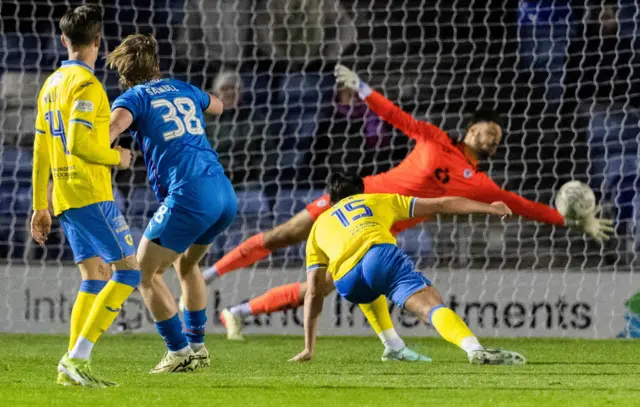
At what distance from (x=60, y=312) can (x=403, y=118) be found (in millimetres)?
2887

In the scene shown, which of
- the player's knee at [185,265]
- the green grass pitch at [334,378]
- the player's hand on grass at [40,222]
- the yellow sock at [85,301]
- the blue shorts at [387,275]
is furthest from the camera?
the blue shorts at [387,275]

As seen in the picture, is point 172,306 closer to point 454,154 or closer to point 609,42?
point 454,154

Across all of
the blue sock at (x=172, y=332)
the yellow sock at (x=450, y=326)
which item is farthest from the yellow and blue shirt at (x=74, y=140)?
the yellow sock at (x=450, y=326)

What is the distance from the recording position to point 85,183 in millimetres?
4898

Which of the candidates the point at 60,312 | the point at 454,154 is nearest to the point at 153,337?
Answer: the point at 60,312

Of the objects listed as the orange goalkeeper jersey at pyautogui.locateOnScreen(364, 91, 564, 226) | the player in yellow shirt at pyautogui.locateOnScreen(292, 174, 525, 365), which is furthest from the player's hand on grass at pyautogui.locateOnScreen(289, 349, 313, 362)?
the orange goalkeeper jersey at pyautogui.locateOnScreen(364, 91, 564, 226)

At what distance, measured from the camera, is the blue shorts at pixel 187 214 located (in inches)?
213

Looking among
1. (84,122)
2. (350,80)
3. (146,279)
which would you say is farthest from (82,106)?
(350,80)

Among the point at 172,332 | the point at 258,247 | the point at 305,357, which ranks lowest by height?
the point at 305,357

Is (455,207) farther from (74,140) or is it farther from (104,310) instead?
(74,140)

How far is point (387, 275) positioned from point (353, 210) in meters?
0.43

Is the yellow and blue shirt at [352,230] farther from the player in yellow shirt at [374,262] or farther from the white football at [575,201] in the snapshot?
the white football at [575,201]

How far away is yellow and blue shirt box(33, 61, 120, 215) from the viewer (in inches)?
187

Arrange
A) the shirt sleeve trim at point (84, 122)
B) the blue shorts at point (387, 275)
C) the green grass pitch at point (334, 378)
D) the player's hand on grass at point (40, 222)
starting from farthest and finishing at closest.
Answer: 1. the blue shorts at point (387, 275)
2. the player's hand on grass at point (40, 222)
3. the shirt sleeve trim at point (84, 122)
4. the green grass pitch at point (334, 378)
